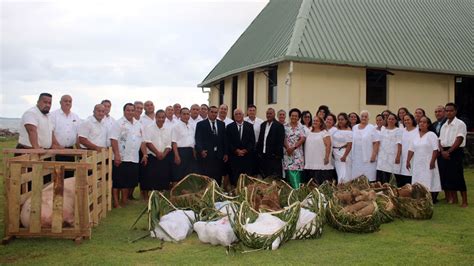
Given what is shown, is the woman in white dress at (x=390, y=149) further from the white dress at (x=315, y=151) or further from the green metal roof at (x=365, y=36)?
the green metal roof at (x=365, y=36)

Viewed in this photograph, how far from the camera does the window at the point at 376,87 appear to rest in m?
16.7

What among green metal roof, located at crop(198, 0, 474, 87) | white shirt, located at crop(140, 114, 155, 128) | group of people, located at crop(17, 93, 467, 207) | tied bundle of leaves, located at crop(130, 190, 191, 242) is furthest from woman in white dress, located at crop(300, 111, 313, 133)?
green metal roof, located at crop(198, 0, 474, 87)

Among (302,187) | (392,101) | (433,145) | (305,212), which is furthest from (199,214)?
(392,101)

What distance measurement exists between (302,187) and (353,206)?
3.60ft

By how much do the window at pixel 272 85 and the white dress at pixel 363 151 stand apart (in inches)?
277

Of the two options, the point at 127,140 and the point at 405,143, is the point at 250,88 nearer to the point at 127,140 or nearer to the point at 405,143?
the point at 405,143

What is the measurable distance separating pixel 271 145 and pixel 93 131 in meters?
3.30

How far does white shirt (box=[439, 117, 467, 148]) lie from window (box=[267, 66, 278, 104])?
7.96 m

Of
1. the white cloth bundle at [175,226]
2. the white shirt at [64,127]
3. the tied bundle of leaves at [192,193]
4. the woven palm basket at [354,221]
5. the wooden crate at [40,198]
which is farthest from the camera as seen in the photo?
the white shirt at [64,127]

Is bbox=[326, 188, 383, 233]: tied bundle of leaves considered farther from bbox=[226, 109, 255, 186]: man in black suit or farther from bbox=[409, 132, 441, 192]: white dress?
bbox=[226, 109, 255, 186]: man in black suit

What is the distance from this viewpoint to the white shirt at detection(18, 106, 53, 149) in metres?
7.00

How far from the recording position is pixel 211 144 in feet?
30.3

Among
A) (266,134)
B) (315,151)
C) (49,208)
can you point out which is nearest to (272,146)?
(266,134)

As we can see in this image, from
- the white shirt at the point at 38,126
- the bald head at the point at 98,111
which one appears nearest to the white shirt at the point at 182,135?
the bald head at the point at 98,111
